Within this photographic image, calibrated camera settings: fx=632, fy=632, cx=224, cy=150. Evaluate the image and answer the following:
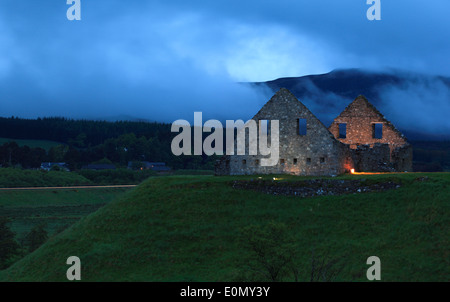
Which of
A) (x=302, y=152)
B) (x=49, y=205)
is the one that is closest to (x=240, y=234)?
(x=302, y=152)

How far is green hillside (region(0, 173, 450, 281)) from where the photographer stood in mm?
26625

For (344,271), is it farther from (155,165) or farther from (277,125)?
(155,165)

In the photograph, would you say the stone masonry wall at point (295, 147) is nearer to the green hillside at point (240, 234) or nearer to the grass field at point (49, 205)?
the green hillside at point (240, 234)

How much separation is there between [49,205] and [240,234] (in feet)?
258

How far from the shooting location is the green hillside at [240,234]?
2662 centimetres

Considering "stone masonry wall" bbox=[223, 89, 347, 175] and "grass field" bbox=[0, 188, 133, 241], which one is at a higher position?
"stone masonry wall" bbox=[223, 89, 347, 175]

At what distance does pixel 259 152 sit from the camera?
39.6 metres

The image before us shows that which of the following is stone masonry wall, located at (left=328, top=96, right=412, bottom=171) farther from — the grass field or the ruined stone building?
the grass field

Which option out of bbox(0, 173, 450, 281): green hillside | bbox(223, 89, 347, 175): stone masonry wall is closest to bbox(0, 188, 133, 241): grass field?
bbox(223, 89, 347, 175): stone masonry wall

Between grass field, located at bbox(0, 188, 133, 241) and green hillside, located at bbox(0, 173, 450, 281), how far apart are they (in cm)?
Answer: 4666

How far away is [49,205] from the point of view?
102 m
